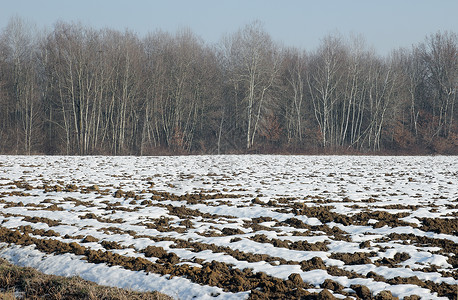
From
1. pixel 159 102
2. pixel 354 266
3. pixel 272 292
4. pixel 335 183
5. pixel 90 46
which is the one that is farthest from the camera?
pixel 159 102

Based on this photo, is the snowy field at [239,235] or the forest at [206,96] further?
the forest at [206,96]

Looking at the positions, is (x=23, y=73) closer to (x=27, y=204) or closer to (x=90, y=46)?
(x=90, y=46)

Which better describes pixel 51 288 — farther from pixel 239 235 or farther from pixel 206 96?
pixel 206 96

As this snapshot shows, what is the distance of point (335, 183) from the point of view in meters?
15.8

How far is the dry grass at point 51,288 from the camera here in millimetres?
5676

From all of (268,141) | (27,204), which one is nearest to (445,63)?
(268,141)

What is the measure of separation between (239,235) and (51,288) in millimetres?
3772

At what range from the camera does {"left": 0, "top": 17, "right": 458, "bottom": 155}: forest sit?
42938mm

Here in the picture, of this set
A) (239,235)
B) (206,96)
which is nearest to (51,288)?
(239,235)

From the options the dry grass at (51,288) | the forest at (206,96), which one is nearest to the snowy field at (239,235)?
the dry grass at (51,288)

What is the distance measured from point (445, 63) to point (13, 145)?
49.8 m

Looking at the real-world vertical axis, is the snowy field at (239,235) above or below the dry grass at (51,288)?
above

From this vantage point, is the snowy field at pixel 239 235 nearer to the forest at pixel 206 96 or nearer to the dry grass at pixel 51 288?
→ the dry grass at pixel 51 288

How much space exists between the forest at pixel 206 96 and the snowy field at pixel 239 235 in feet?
90.6
